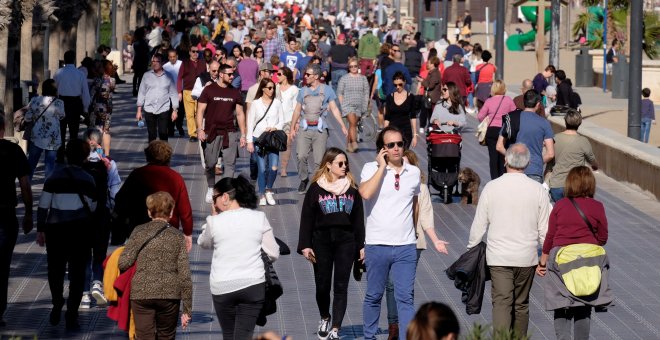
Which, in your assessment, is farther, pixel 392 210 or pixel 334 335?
pixel 334 335

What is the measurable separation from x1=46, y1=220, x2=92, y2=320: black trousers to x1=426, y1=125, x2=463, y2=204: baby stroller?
8.64 metres

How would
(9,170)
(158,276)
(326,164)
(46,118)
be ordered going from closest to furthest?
(158,276), (326,164), (9,170), (46,118)

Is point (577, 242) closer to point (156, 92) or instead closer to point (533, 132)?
point (533, 132)

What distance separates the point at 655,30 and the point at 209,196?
1305 inches

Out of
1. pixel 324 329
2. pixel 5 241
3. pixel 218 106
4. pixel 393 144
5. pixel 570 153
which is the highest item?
pixel 393 144

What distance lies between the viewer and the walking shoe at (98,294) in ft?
40.7

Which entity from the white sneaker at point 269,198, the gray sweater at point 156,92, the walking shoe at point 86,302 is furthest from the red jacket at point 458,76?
the walking shoe at point 86,302

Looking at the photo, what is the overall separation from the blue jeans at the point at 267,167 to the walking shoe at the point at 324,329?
24.8 ft

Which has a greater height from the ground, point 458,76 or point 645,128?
point 458,76

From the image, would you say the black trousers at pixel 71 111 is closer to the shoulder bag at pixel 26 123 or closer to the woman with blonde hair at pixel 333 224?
the shoulder bag at pixel 26 123

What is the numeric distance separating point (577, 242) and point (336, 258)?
181 centimetres

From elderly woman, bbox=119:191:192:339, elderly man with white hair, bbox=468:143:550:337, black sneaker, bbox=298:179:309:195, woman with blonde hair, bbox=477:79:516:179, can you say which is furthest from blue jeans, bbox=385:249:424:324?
black sneaker, bbox=298:179:309:195

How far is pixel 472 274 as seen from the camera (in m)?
10.7

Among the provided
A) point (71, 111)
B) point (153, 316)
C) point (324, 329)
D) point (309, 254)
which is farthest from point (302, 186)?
point (153, 316)
